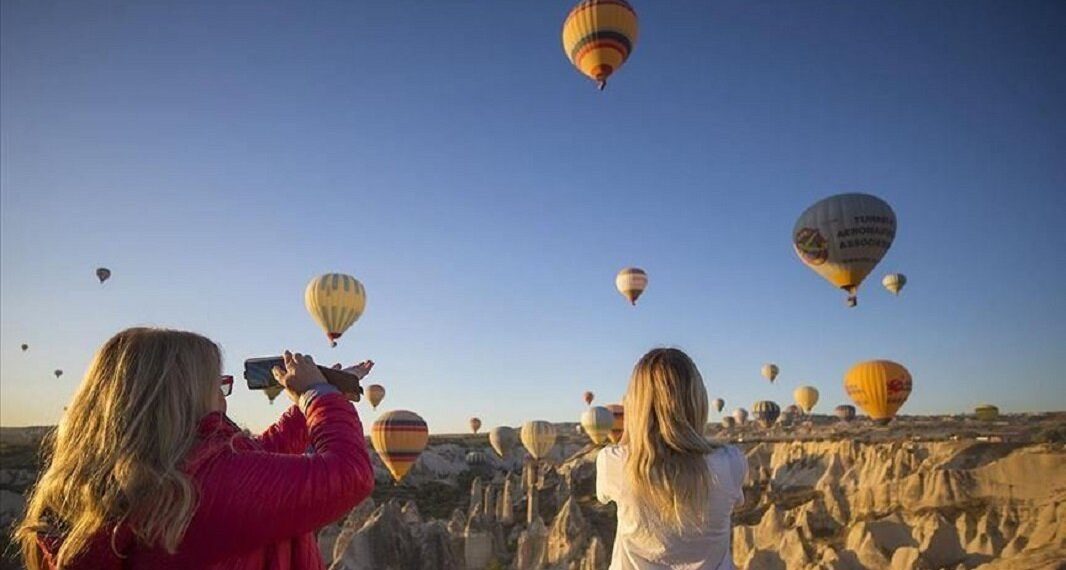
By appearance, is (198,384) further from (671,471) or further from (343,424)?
(671,471)

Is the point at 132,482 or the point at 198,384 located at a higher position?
the point at 198,384

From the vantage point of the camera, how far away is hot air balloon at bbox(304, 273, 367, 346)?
20.9 meters

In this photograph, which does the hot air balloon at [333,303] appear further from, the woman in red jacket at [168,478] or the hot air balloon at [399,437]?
the woman in red jacket at [168,478]

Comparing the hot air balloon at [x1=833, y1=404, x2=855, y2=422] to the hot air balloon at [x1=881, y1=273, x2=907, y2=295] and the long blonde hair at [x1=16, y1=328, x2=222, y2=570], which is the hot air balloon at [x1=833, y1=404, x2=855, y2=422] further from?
the long blonde hair at [x1=16, y1=328, x2=222, y2=570]

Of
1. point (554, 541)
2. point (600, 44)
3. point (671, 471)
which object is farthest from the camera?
point (554, 541)

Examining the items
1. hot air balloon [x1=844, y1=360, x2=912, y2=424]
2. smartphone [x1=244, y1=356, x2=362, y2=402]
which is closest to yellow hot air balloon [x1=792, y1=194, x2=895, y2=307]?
hot air balloon [x1=844, y1=360, x2=912, y2=424]

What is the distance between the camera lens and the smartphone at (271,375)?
1733 millimetres

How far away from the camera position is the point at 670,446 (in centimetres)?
221

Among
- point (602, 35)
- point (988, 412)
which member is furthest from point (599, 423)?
point (988, 412)

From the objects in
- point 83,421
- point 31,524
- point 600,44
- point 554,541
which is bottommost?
point 554,541

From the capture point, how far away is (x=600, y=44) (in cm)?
1748

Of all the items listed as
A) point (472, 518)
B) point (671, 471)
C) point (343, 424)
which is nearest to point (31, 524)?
point (343, 424)

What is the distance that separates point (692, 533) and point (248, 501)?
144cm

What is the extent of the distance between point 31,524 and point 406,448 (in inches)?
841
